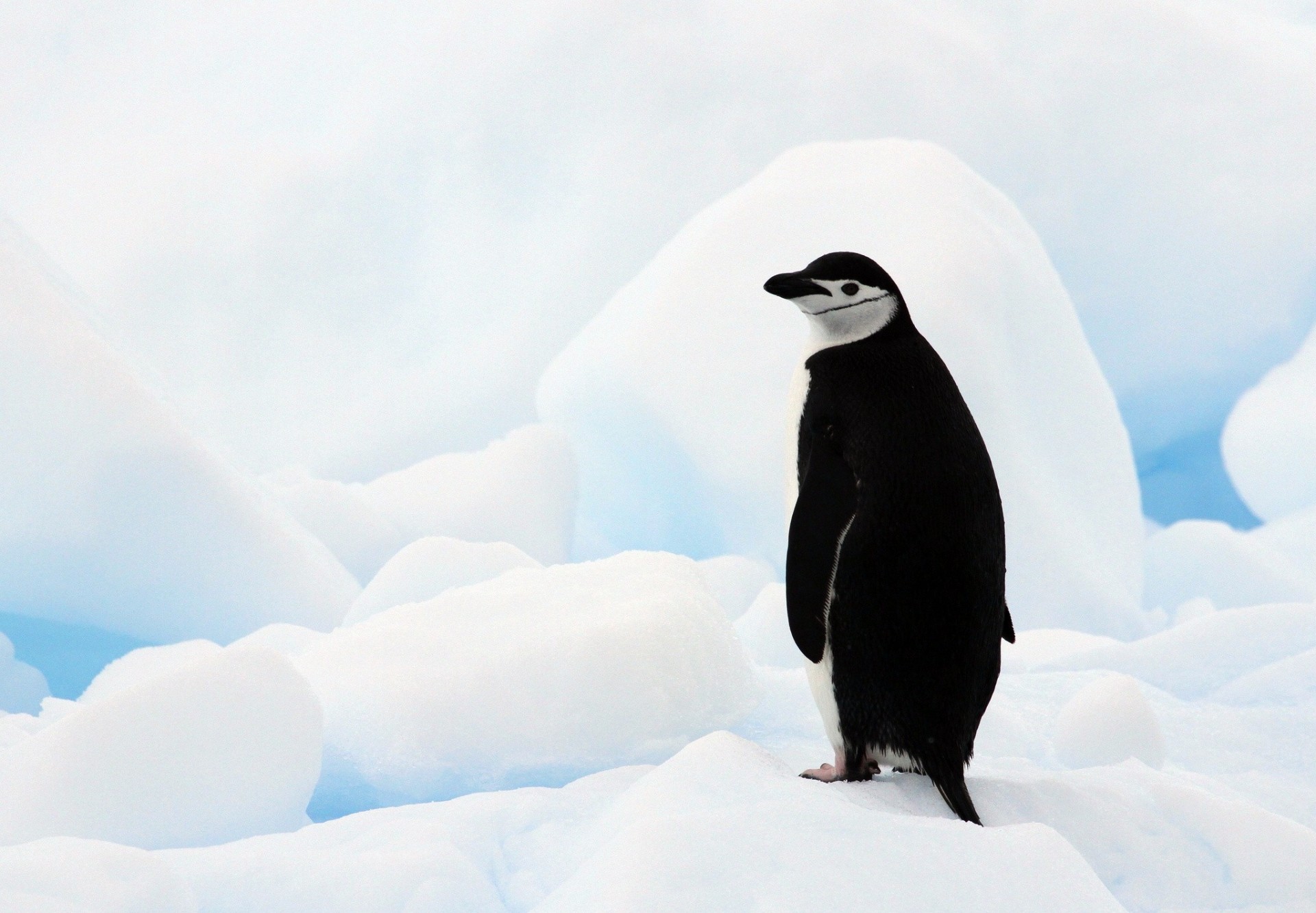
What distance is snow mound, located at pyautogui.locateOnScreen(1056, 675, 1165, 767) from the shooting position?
5.87ft

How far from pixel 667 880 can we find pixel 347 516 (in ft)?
10.6

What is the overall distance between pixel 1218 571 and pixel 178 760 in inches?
164

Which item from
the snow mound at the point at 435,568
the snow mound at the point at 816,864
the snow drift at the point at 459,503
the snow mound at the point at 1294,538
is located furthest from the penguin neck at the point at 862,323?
the snow mound at the point at 1294,538

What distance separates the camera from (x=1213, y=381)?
5914 mm

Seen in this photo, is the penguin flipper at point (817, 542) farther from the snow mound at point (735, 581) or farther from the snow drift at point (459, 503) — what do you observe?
the snow drift at point (459, 503)

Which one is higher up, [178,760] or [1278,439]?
[178,760]

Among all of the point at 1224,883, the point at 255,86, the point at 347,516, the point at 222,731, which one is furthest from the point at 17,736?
the point at 255,86

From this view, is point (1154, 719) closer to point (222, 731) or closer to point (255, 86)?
point (222, 731)

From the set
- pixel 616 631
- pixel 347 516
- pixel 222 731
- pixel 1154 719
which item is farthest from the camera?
pixel 347 516

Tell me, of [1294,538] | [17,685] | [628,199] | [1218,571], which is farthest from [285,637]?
[1294,538]

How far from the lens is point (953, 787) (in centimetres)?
118

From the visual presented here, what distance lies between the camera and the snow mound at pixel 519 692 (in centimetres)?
155

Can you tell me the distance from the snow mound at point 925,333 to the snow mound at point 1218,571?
0.49 meters

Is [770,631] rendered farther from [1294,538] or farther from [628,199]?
[628,199]
